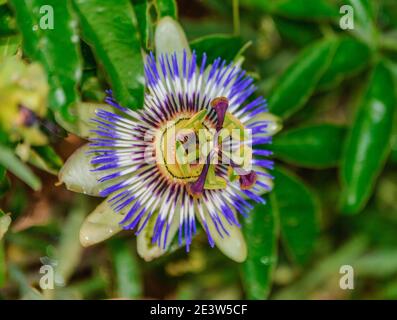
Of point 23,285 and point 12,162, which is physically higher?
point 12,162

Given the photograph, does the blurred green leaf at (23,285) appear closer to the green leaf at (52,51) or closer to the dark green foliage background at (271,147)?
the dark green foliage background at (271,147)

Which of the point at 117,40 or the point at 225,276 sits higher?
the point at 117,40

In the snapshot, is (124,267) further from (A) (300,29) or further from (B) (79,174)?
(A) (300,29)

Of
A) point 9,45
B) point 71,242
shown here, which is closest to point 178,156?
point 9,45

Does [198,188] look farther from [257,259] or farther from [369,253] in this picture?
[369,253]

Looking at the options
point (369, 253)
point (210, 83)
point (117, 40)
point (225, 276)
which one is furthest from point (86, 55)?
point (369, 253)
